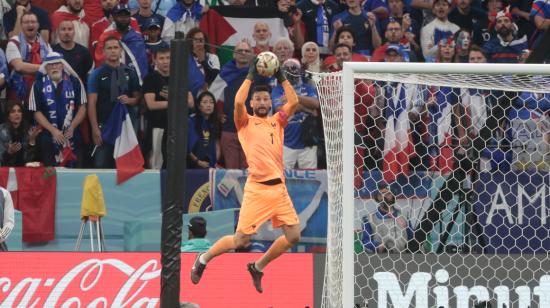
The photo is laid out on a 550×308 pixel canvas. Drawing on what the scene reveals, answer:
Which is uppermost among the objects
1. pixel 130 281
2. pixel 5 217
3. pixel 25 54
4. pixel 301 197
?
pixel 25 54

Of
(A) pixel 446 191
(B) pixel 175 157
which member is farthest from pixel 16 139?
(B) pixel 175 157

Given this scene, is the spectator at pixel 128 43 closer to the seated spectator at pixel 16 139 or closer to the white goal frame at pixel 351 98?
the seated spectator at pixel 16 139

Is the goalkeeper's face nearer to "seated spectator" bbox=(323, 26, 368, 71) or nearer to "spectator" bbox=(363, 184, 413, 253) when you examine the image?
"spectator" bbox=(363, 184, 413, 253)

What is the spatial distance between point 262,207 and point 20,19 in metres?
4.67

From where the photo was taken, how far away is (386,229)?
1387cm

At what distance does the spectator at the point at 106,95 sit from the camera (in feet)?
50.8

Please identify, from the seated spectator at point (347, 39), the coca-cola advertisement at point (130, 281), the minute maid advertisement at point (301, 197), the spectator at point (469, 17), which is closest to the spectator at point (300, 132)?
the minute maid advertisement at point (301, 197)

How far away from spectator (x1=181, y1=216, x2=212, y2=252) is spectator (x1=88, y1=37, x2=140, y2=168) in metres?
1.74

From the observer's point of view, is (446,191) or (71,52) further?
(71,52)

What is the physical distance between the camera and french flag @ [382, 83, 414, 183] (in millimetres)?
14172

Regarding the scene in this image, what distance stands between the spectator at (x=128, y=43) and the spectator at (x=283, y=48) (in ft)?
4.75

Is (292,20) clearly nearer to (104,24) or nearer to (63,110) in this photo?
(104,24)

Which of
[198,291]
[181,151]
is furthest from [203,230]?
[181,151]

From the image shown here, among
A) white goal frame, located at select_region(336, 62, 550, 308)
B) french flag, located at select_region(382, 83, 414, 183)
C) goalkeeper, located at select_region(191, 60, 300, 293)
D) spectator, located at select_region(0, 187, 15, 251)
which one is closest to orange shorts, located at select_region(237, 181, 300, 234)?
goalkeeper, located at select_region(191, 60, 300, 293)
